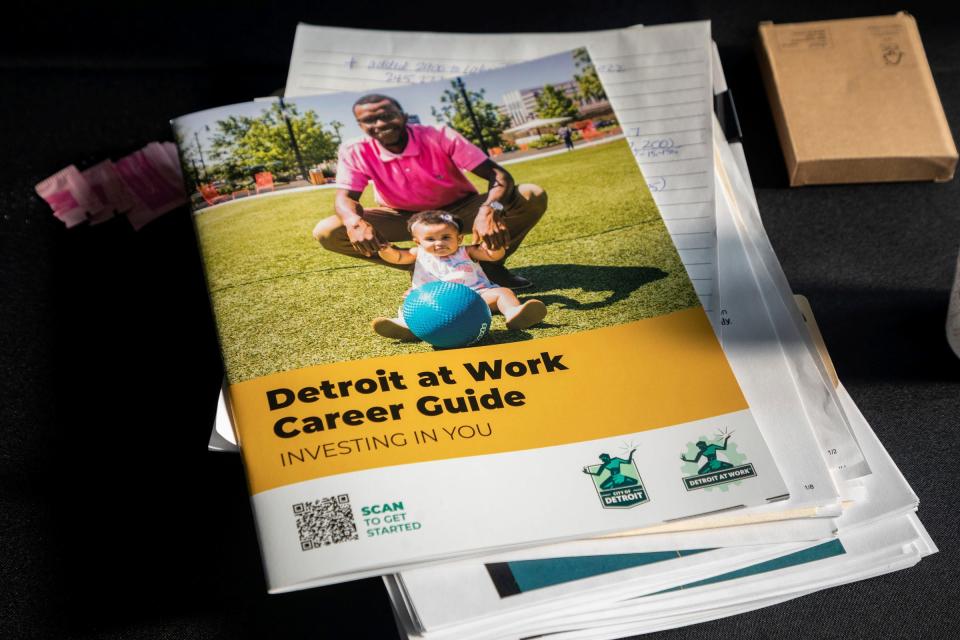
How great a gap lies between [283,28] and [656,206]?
1.10ft

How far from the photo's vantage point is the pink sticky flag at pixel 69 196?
0.55 meters

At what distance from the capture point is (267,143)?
532mm

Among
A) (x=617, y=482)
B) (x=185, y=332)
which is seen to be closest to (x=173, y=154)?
→ (x=185, y=332)

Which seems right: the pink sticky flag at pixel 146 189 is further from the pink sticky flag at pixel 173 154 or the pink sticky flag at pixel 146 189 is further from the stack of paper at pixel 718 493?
the stack of paper at pixel 718 493

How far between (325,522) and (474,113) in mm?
287

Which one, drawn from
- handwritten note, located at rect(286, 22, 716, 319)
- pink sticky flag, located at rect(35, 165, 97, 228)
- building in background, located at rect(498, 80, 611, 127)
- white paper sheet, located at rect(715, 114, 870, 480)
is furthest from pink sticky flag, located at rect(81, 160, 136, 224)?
white paper sheet, located at rect(715, 114, 870, 480)

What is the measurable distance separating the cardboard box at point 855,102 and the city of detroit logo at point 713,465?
0.76 feet

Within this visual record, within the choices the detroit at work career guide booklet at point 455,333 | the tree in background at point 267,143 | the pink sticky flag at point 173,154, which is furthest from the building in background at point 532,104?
the pink sticky flag at point 173,154

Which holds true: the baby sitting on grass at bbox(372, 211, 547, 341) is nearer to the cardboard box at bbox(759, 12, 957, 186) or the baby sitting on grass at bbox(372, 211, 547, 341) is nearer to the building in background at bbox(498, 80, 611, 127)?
the building in background at bbox(498, 80, 611, 127)

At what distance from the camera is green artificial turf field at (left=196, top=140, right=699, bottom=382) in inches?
18.1

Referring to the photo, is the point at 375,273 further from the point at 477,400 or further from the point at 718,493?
the point at 718,493

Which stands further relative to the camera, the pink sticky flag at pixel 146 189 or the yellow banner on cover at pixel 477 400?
the pink sticky flag at pixel 146 189

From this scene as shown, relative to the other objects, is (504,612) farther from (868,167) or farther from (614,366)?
(868,167)

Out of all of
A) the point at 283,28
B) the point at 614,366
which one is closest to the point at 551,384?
the point at 614,366
